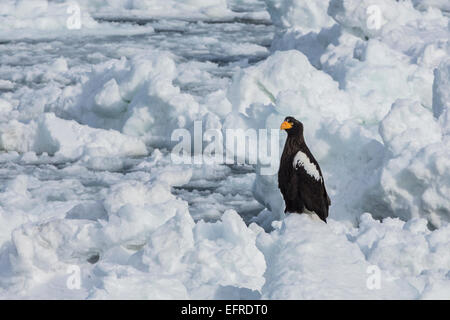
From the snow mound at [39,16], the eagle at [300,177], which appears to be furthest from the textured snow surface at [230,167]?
the snow mound at [39,16]

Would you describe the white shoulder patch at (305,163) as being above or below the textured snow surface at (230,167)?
above

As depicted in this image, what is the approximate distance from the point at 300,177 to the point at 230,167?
139 inches

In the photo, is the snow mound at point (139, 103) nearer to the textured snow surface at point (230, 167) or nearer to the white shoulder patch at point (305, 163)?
the textured snow surface at point (230, 167)

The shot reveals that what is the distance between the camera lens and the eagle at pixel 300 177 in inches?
276

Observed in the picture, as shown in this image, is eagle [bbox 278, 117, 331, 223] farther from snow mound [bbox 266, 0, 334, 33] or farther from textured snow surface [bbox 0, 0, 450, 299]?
snow mound [bbox 266, 0, 334, 33]

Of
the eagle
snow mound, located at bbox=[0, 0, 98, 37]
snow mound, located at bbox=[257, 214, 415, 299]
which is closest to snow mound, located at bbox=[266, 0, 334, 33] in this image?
snow mound, located at bbox=[0, 0, 98, 37]

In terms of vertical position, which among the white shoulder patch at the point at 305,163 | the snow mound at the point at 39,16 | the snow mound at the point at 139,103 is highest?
the white shoulder patch at the point at 305,163

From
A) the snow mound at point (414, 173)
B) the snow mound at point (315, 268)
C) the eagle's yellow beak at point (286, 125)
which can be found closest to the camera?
the snow mound at point (315, 268)

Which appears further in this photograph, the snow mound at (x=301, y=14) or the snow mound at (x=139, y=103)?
the snow mound at (x=301, y=14)

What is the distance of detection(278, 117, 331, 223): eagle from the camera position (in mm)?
7012

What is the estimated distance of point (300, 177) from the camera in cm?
704

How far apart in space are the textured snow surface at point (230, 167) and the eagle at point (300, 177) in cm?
26
